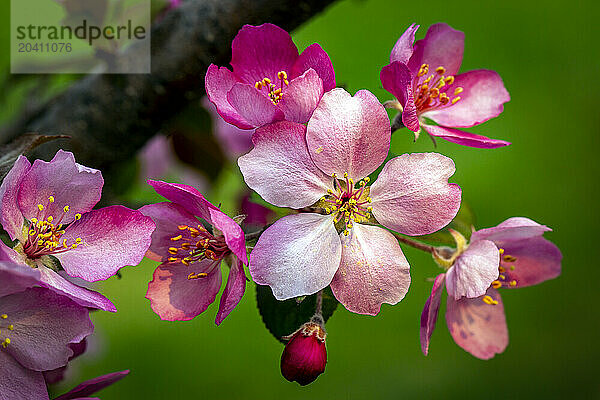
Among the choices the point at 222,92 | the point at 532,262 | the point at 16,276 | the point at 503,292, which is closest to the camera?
the point at 16,276

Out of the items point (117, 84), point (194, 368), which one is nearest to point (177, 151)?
point (117, 84)

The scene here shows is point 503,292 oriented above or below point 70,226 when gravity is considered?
below

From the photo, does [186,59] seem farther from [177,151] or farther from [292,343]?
[292,343]

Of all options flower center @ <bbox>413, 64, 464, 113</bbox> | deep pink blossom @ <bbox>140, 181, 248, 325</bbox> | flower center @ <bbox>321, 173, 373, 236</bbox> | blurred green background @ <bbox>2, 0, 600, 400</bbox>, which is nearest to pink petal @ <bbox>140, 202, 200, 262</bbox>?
deep pink blossom @ <bbox>140, 181, 248, 325</bbox>

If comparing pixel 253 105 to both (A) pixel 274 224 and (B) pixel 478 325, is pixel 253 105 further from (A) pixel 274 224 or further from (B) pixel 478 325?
(B) pixel 478 325

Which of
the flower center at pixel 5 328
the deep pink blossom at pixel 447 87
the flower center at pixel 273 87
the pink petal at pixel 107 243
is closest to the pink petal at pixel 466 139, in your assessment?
the deep pink blossom at pixel 447 87
